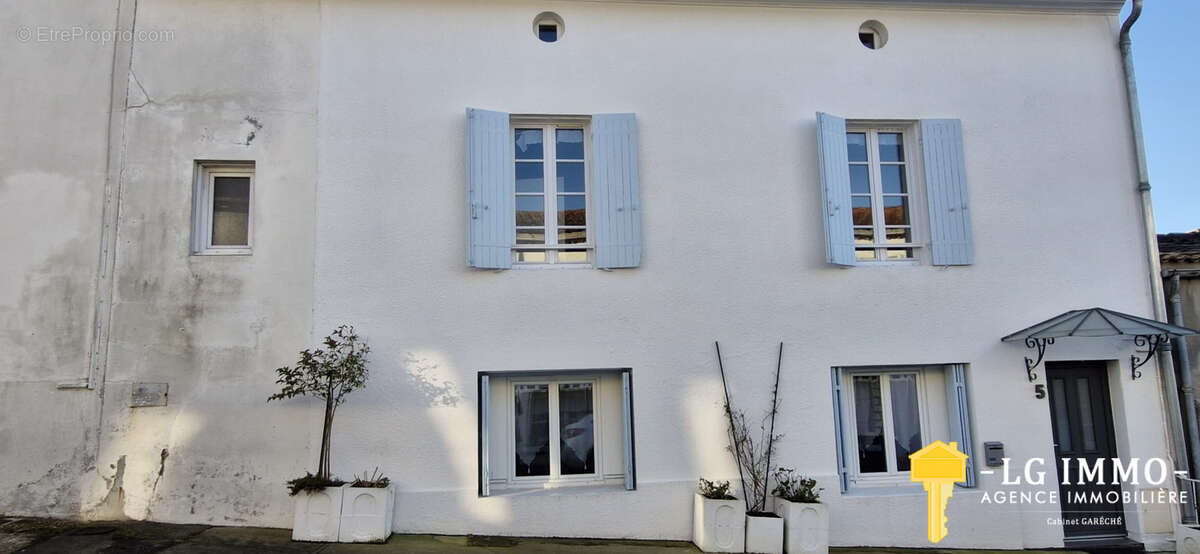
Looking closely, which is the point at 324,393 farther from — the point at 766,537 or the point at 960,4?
the point at 960,4

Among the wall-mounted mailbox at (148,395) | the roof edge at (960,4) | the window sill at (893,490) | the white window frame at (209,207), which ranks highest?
the roof edge at (960,4)

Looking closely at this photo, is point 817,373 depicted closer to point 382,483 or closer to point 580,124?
point 580,124

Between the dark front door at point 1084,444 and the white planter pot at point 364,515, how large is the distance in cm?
587

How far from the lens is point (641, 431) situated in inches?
228

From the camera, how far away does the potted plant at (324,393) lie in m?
5.20

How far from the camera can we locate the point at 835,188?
6.06 metres

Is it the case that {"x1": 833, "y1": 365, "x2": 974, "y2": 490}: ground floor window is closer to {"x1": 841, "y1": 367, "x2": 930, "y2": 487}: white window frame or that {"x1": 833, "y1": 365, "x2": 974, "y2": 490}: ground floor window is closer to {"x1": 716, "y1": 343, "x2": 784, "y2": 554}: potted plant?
{"x1": 841, "y1": 367, "x2": 930, "y2": 487}: white window frame

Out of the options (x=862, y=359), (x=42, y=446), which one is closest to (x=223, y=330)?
(x=42, y=446)

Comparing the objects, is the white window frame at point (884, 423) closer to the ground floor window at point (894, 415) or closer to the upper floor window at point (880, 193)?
the ground floor window at point (894, 415)

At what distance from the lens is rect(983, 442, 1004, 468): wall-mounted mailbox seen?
599 cm

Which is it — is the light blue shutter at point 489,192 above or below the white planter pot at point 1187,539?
above

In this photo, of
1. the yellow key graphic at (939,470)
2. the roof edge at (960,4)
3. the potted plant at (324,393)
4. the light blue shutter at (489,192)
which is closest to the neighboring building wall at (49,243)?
the potted plant at (324,393)

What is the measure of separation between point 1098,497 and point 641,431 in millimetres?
4301

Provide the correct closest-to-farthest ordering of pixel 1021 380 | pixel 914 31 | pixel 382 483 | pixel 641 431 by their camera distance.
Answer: pixel 382 483
pixel 641 431
pixel 1021 380
pixel 914 31
